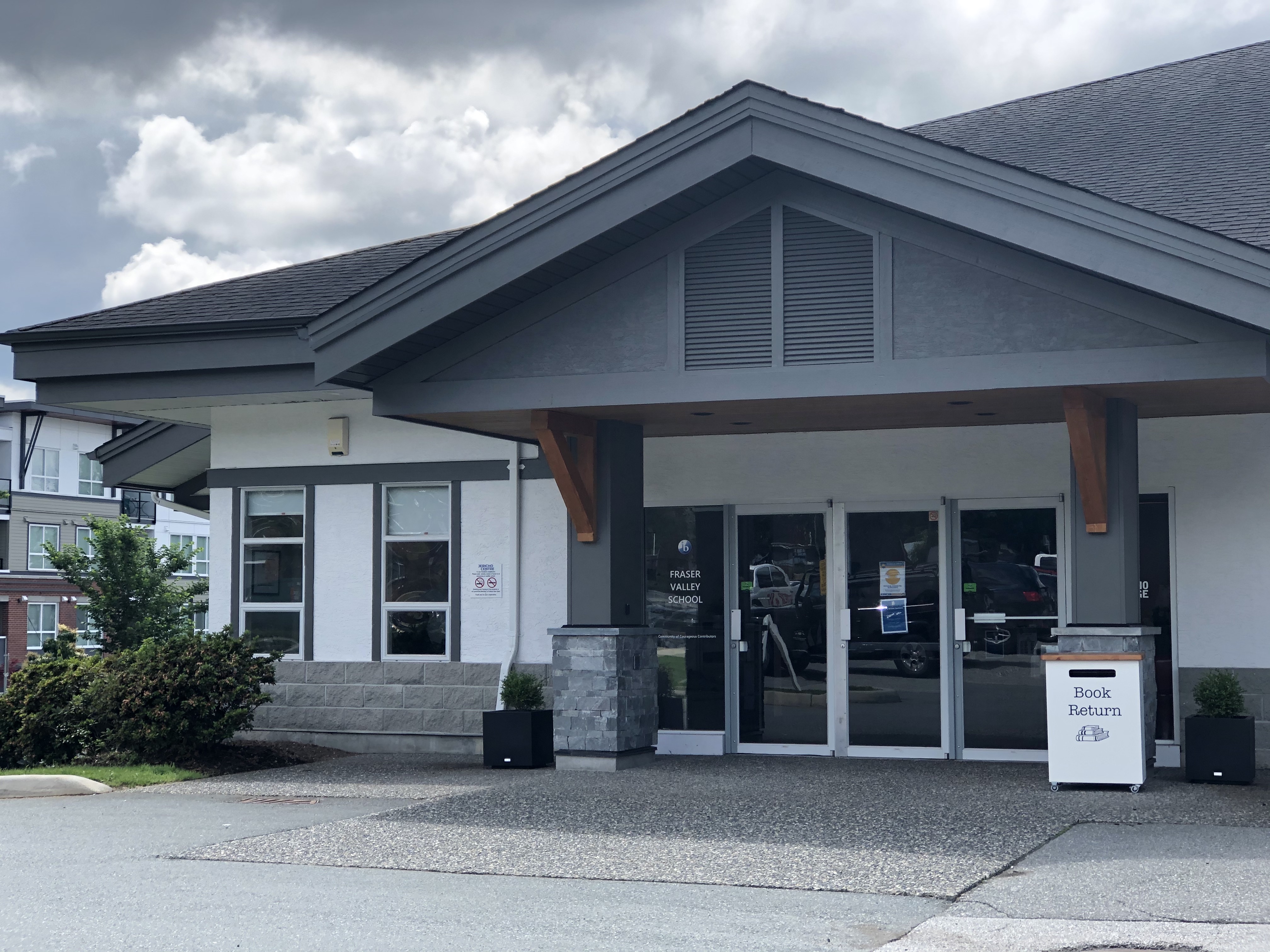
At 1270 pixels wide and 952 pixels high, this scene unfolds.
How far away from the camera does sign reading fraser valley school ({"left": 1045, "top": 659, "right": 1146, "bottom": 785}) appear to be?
10.5 meters

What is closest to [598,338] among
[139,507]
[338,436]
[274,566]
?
[338,436]

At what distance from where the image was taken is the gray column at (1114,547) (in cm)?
1085

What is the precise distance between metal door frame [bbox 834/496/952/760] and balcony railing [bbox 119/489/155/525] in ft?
158

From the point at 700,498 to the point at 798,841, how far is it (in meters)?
5.69

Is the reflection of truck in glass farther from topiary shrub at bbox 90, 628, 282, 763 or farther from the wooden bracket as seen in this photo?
topiary shrub at bbox 90, 628, 282, 763

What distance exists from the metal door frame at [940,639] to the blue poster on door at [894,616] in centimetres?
33

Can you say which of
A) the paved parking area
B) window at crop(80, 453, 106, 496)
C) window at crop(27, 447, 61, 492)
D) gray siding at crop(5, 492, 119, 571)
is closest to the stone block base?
the paved parking area

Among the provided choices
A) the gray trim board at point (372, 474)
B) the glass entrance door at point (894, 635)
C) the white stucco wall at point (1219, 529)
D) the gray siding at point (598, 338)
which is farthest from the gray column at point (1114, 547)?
the gray trim board at point (372, 474)

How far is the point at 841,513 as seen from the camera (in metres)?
13.5

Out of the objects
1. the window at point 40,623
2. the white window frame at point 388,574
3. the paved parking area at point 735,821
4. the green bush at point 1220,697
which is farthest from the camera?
the window at point 40,623

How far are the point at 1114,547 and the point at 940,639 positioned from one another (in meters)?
2.59

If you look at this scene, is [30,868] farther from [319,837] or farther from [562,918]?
[562,918]

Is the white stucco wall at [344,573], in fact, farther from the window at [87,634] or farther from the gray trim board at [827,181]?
the window at [87,634]

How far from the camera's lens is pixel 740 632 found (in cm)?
1372
